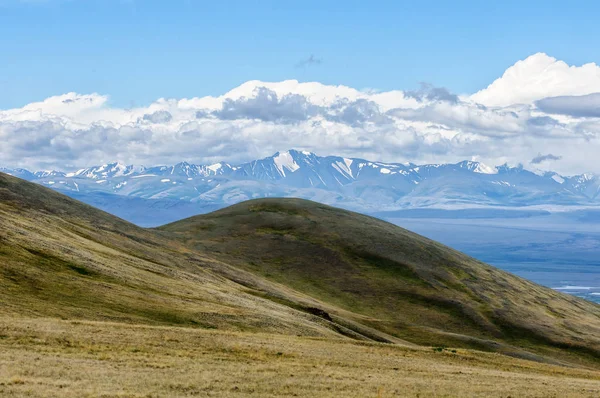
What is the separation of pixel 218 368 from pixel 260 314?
1327 inches

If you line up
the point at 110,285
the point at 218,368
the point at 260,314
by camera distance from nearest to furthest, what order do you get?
the point at 218,368 → the point at 260,314 → the point at 110,285

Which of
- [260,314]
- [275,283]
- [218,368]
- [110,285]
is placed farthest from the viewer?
[275,283]

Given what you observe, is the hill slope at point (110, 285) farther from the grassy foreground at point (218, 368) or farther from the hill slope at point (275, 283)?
the grassy foreground at point (218, 368)

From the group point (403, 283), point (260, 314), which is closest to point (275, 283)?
point (403, 283)

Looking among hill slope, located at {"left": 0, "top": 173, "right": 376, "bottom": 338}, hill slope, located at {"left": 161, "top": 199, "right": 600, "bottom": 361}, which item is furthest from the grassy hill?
hill slope, located at {"left": 161, "top": 199, "right": 600, "bottom": 361}

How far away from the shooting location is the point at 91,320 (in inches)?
2292

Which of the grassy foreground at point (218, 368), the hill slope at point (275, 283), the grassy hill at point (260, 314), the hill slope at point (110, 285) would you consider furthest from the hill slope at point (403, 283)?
the grassy foreground at point (218, 368)

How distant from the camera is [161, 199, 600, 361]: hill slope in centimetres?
12912

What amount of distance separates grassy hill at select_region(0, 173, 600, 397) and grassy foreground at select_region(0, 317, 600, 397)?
183 millimetres

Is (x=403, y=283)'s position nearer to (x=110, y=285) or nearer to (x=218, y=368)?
(x=110, y=285)

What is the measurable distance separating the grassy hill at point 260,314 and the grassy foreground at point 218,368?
18 cm

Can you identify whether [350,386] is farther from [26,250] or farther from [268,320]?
[26,250]

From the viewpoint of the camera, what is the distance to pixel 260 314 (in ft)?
251

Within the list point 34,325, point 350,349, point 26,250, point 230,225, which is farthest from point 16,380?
point 230,225
